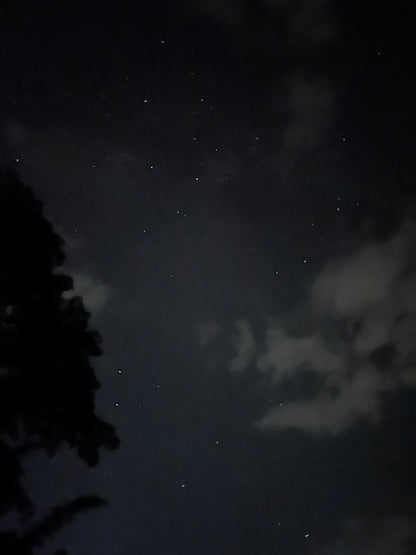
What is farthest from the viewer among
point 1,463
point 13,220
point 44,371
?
point 13,220

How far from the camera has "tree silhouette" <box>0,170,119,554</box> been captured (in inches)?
228

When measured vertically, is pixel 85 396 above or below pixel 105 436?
above

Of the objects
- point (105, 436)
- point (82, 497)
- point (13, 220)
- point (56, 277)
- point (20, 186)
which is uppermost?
point (20, 186)

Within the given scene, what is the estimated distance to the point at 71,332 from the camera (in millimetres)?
6492

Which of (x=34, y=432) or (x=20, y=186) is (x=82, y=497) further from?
(x=20, y=186)

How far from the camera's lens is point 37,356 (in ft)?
19.7

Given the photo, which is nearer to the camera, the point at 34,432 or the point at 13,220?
the point at 34,432

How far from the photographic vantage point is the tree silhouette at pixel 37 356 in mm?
5785

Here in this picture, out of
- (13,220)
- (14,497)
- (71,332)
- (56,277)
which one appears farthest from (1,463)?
(13,220)

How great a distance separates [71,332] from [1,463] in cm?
171

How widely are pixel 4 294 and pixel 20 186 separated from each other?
1464mm

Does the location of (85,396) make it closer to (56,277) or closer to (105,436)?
(105,436)

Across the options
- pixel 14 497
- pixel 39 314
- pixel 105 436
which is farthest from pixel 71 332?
pixel 14 497

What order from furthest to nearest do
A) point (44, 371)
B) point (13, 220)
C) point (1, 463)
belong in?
point (13, 220), point (44, 371), point (1, 463)
